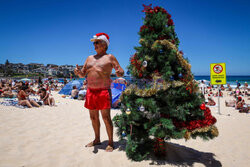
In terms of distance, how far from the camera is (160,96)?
251 cm

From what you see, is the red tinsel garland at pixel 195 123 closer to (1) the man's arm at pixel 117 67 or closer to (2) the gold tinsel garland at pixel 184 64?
(2) the gold tinsel garland at pixel 184 64

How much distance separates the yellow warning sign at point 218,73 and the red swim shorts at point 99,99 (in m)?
6.43

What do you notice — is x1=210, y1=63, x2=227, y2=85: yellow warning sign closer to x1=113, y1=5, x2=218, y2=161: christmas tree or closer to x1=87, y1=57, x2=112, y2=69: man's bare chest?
x1=113, y1=5, x2=218, y2=161: christmas tree

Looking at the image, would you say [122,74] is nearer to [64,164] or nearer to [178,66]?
[178,66]

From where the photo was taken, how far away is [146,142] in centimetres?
296

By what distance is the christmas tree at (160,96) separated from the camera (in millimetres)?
2447

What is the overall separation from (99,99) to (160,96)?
47.1 inches

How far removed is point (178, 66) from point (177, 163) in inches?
66.7

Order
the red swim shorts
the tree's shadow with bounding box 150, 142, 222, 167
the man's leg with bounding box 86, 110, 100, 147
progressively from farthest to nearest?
1. the man's leg with bounding box 86, 110, 100, 147
2. the red swim shorts
3. the tree's shadow with bounding box 150, 142, 222, 167

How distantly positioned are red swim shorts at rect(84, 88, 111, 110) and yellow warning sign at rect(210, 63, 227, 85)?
6.43 m

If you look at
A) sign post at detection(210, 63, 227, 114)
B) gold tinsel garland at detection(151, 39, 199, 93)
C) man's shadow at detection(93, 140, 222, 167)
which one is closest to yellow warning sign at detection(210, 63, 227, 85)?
sign post at detection(210, 63, 227, 114)

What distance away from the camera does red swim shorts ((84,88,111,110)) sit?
2.96m

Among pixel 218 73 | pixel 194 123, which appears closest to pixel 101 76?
pixel 194 123

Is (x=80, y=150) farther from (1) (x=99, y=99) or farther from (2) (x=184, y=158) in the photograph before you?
(2) (x=184, y=158)
